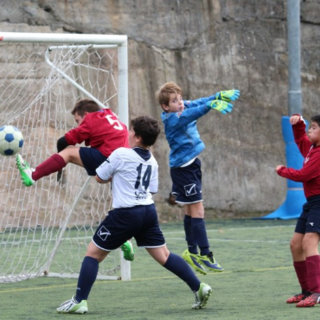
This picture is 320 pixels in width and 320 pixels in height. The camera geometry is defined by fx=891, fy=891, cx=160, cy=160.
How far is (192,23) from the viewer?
1416 centimetres

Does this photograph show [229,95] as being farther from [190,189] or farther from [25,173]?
[25,173]

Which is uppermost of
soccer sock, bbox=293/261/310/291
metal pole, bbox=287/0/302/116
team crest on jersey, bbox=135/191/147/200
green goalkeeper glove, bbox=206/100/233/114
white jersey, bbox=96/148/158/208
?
metal pole, bbox=287/0/302/116

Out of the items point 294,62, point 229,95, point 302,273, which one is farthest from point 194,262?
point 294,62

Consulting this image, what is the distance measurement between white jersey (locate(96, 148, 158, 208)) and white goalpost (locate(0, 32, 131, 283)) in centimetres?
179

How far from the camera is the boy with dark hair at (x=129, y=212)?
5648mm

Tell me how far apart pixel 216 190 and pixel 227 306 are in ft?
27.5

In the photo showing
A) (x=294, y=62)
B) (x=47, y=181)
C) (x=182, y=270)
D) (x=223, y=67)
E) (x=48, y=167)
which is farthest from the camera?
(x=223, y=67)

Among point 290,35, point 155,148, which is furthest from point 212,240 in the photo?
point 290,35

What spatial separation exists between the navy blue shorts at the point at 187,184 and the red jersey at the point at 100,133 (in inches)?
37.7

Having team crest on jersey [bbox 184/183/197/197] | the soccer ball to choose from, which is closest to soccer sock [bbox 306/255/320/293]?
team crest on jersey [bbox 184/183/197/197]

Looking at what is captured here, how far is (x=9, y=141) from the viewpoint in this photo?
652 centimetres

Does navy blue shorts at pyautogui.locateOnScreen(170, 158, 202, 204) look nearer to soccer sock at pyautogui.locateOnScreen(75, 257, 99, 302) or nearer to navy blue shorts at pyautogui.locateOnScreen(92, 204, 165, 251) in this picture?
navy blue shorts at pyautogui.locateOnScreen(92, 204, 165, 251)

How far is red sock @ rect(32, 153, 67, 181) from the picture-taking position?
6.37 meters

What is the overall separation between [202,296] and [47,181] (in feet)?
17.1
